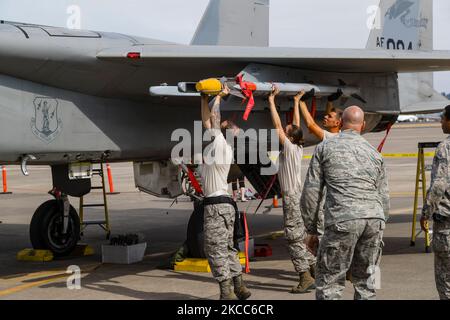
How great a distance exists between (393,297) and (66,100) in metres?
4.53

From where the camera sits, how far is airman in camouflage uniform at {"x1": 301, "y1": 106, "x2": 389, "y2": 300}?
571 centimetres

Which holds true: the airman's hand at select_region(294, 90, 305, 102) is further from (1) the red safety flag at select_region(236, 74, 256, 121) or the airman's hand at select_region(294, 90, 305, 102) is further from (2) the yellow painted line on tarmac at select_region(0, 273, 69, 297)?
(2) the yellow painted line on tarmac at select_region(0, 273, 69, 297)

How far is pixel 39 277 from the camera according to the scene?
937 cm

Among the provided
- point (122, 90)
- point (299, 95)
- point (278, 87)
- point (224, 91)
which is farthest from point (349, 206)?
point (122, 90)

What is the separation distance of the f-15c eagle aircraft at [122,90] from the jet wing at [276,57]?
0.01 m

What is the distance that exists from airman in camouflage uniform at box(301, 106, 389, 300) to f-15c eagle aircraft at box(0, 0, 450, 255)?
10.4ft

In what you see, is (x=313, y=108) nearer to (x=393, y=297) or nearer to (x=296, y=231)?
(x=296, y=231)

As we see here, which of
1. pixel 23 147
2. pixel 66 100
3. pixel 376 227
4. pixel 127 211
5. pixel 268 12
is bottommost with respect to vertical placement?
pixel 127 211

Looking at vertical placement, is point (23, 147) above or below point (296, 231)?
above

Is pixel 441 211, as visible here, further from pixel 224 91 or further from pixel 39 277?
pixel 39 277

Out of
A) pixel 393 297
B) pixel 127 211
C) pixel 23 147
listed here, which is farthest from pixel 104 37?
pixel 127 211

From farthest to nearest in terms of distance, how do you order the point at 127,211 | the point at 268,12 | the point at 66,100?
1. the point at 127,211
2. the point at 268,12
3. the point at 66,100

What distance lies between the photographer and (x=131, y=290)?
8.41 meters

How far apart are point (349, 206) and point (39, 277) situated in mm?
5063
